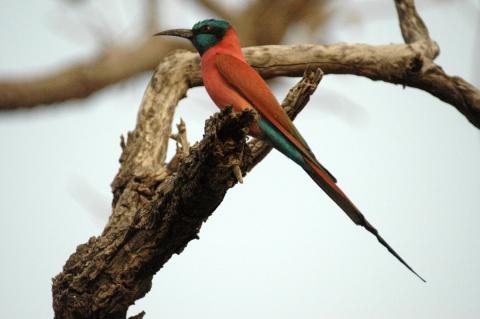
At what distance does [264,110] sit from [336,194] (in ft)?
1.96

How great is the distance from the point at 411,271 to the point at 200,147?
1.18m

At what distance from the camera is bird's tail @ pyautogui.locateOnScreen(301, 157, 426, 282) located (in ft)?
11.1

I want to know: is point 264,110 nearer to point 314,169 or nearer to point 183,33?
point 314,169

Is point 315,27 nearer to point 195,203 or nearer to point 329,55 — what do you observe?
point 329,55

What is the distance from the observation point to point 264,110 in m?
3.63

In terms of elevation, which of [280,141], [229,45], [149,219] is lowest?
[149,219]

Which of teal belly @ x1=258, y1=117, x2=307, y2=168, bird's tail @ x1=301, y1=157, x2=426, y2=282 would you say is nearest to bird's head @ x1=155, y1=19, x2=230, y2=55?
teal belly @ x1=258, y1=117, x2=307, y2=168

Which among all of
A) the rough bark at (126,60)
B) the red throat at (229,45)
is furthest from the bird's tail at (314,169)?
the rough bark at (126,60)

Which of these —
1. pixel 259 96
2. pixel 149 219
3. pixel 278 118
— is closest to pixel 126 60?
pixel 259 96

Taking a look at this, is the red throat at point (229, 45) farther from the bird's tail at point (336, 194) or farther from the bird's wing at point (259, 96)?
the bird's tail at point (336, 194)

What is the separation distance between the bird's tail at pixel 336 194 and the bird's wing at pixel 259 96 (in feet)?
0.07

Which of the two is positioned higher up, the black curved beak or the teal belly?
the black curved beak

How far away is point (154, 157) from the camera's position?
437cm

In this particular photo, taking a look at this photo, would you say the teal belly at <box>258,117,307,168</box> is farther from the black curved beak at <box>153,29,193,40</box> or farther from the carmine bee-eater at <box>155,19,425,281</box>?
the black curved beak at <box>153,29,193,40</box>
